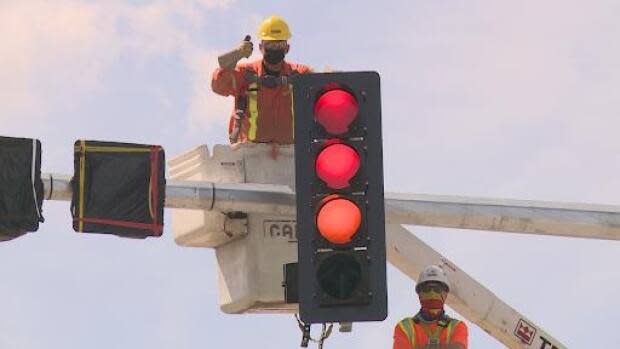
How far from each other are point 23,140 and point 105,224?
4.07 feet

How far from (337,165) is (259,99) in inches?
384

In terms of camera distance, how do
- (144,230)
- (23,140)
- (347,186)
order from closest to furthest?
1. (347,186)
2. (23,140)
3. (144,230)

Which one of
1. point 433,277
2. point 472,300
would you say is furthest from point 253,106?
point 433,277

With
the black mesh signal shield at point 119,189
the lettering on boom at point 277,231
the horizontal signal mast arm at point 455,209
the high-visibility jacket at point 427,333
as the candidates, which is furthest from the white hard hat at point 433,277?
the lettering on boom at point 277,231

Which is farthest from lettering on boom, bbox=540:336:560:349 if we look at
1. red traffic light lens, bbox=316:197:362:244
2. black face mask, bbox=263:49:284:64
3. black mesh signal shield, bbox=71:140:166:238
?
red traffic light lens, bbox=316:197:362:244

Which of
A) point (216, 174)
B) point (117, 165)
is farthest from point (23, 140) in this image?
point (216, 174)

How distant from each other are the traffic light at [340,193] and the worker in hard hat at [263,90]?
9.49 m

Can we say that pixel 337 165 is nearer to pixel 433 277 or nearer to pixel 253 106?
pixel 433 277

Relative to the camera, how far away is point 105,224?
55.4 feet

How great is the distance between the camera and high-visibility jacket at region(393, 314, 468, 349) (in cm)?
1645

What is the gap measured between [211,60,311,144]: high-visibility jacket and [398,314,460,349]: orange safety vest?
5.88 meters

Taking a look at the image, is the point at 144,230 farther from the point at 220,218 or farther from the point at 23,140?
the point at 220,218

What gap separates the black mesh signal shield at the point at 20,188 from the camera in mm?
15680

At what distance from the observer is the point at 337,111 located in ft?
41.4
